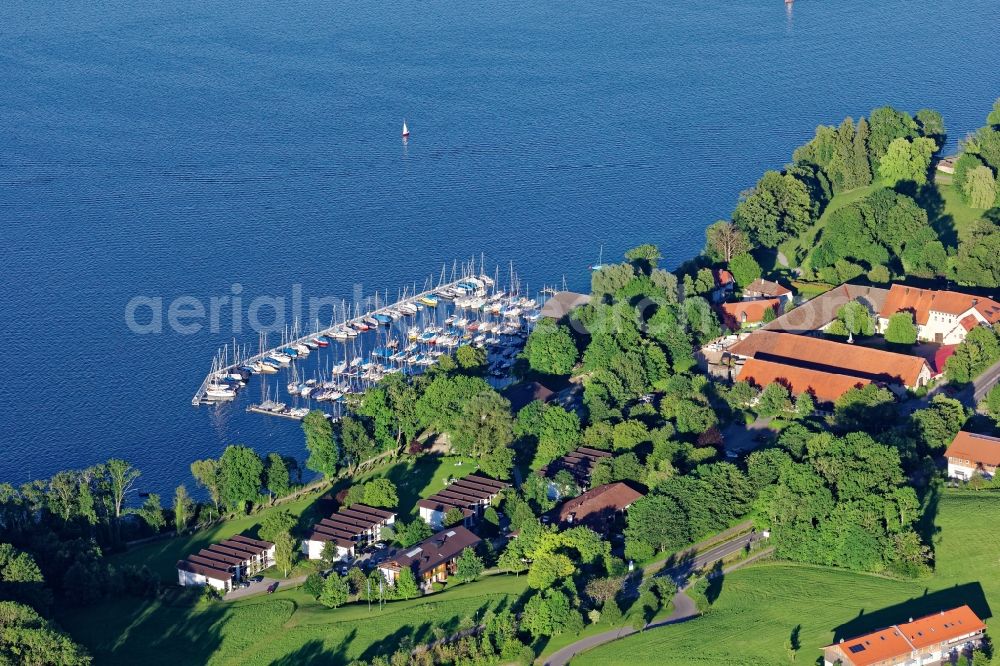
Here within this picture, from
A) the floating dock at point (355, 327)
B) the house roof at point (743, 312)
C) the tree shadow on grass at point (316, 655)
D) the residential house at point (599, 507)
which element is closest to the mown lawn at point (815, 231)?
the house roof at point (743, 312)

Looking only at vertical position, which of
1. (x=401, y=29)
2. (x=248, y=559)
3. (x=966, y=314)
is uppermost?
(x=401, y=29)

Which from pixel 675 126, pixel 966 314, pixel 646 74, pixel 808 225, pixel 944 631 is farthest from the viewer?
pixel 646 74

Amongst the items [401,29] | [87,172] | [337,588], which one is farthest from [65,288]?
[401,29]

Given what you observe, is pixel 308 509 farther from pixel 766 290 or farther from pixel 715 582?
pixel 766 290

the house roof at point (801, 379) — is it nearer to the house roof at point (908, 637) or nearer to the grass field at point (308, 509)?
the grass field at point (308, 509)

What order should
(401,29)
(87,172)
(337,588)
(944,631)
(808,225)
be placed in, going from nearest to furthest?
(944,631) < (337,588) < (808,225) < (87,172) < (401,29)

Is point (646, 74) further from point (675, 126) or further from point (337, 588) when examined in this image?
point (337, 588)
